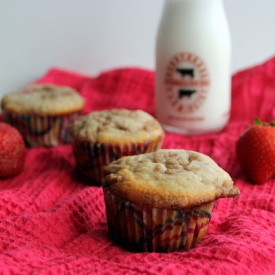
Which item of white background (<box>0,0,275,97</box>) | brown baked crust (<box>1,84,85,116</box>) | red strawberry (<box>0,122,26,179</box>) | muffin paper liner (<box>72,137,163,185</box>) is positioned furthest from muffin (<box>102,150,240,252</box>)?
white background (<box>0,0,275,97</box>)

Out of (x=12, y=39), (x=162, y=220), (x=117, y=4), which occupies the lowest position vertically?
(x=162, y=220)


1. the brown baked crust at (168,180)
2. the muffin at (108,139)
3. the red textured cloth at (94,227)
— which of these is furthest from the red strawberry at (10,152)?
the brown baked crust at (168,180)

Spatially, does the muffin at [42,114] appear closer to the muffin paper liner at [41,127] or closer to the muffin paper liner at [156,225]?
the muffin paper liner at [41,127]

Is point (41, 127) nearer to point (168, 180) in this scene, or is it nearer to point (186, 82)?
point (186, 82)

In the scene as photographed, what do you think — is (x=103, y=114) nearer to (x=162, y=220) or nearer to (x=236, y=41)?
(x=162, y=220)

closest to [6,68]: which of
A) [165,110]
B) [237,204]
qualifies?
[165,110]

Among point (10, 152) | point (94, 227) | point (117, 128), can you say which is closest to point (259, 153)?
point (117, 128)

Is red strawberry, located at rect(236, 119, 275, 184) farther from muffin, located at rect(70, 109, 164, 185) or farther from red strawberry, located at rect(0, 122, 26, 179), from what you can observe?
red strawberry, located at rect(0, 122, 26, 179)
